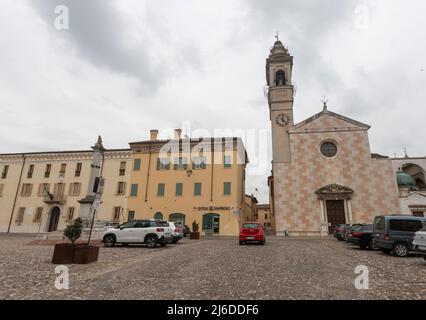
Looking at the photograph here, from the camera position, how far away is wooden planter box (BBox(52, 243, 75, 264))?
8.70 metres

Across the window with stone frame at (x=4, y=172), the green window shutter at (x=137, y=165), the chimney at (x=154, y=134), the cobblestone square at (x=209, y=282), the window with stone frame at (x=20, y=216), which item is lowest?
the cobblestone square at (x=209, y=282)

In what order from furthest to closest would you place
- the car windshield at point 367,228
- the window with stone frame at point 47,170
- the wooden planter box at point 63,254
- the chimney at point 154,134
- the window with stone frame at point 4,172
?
the window with stone frame at point 4,172
the chimney at point 154,134
the window with stone frame at point 47,170
the car windshield at point 367,228
the wooden planter box at point 63,254

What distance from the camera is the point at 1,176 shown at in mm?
35688

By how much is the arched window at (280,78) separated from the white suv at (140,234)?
25.8 meters

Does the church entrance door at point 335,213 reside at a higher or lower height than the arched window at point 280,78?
lower

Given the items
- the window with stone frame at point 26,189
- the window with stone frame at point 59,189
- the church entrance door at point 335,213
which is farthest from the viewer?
the window with stone frame at point 26,189

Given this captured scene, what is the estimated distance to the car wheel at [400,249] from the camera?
11.4 m

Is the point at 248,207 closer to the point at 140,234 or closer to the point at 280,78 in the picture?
the point at 280,78

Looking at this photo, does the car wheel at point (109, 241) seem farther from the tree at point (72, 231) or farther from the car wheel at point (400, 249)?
the car wheel at point (400, 249)

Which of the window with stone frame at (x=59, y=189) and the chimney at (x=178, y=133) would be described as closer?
the window with stone frame at (x=59, y=189)

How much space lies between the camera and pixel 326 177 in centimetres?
2867

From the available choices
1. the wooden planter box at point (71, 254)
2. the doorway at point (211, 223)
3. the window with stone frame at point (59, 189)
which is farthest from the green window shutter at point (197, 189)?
the wooden planter box at point (71, 254)
